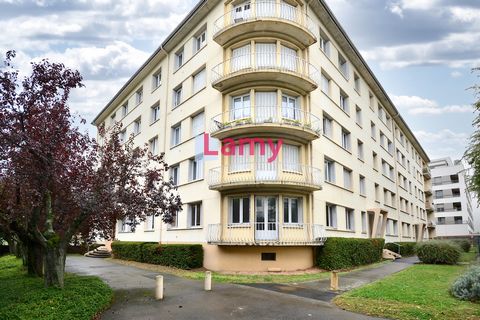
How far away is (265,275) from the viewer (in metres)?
15.8

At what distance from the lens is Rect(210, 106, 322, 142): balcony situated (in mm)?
16828

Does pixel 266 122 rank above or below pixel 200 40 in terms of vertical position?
below

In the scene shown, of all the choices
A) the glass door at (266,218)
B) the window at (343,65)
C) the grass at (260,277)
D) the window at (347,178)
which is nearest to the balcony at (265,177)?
the glass door at (266,218)

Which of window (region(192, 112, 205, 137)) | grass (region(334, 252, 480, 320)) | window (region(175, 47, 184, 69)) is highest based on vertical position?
window (region(175, 47, 184, 69))

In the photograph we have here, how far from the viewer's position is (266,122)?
55.0ft

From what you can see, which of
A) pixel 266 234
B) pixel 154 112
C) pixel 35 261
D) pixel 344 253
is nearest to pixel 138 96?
pixel 154 112

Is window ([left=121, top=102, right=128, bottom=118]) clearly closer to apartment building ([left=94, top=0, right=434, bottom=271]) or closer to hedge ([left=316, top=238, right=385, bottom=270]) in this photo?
apartment building ([left=94, top=0, right=434, bottom=271])

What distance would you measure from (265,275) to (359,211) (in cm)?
1152

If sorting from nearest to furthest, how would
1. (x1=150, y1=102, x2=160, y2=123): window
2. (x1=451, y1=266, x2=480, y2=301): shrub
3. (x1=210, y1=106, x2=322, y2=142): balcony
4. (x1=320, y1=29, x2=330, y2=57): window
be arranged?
1. (x1=451, y1=266, x2=480, y2=301): shrub
2. (x1=210, y1=106, x2=322, y2=142): balcony
3. (x1=320, y1=29, x2=330, y2=57): window
4. (x1=150, y1=102, x2=160, y2=123): window

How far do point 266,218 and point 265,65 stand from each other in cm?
750

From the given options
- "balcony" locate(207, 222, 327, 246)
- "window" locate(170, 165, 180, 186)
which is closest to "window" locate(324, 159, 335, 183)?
"balcony" locate(207, 222, 327, 246)

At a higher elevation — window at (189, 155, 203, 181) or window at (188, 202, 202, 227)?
window at (189, 155, 203, 181)

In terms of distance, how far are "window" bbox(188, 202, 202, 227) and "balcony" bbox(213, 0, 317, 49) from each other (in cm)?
897

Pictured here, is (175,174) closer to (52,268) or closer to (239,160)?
(239,160)
